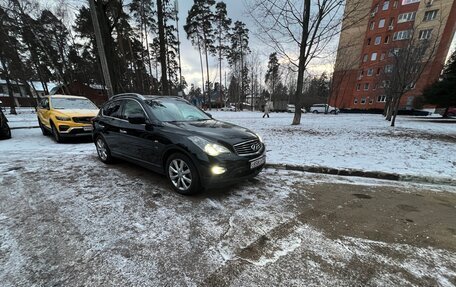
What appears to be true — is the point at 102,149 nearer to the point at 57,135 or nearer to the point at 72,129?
the point at 72,129

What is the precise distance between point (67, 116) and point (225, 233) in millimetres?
7891

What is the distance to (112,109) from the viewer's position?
201 inches

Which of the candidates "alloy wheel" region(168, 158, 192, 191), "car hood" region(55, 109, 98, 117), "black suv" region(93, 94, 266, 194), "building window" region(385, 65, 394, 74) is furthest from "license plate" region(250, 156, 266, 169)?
"building window" region(385, 65, 394, 74)

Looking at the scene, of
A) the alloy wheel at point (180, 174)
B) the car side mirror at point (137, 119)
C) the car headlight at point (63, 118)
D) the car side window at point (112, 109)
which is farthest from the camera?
the car headlight at point (63, 118)

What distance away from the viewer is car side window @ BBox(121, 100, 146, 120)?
4.26 meters

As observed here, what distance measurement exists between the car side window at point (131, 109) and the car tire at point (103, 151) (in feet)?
3.77

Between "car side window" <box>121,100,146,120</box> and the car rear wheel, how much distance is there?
1167mm

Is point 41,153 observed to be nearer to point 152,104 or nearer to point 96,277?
point 152,104

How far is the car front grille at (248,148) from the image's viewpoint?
3409 mm

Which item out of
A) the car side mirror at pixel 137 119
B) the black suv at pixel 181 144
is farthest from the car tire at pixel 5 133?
the car side mirror at pixel 137 119

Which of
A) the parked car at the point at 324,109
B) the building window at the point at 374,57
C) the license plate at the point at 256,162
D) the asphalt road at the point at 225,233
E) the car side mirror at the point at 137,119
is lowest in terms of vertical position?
the parked car at the point at 324,109

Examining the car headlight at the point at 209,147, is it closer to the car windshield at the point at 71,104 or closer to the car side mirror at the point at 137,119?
Answer: the car side mirror at the point at 137,119

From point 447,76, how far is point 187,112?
23.0m

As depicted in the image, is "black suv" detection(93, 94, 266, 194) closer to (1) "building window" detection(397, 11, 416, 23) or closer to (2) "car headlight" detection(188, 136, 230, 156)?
(2) "car headlight" detection(188, 136, 230, 156)
